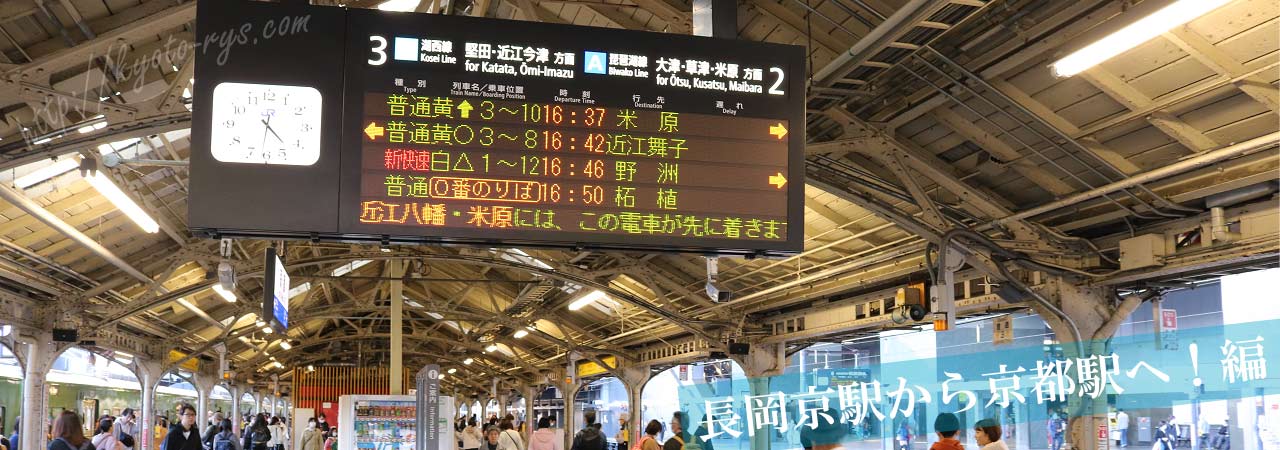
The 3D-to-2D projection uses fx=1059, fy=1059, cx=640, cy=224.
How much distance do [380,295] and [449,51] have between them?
89.0ft

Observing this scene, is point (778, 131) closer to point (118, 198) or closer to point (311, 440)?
point (118, 198)

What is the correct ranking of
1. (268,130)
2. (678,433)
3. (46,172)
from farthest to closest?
(46,172), (678,433), (268,130)

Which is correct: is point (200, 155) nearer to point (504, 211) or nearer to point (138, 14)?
point (504, 211)

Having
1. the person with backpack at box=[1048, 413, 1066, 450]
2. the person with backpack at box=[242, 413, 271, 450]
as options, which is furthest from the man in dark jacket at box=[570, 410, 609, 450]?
the person with backpack at box=[242, 413, 271, 450]

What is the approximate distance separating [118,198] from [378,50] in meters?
5.71

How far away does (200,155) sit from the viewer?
5863 millimetres

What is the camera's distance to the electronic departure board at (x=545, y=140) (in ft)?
19.7

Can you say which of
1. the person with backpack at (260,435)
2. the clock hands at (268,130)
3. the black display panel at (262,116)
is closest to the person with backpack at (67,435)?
the black display panel at (262,116)

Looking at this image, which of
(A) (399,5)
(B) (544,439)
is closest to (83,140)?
(A) (399,5)

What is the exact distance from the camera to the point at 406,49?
6.27 meters

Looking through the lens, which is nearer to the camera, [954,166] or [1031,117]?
[1031,117]

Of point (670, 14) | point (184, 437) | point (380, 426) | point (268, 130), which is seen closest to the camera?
point (268, 130)

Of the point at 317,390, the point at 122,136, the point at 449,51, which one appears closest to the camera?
the point at 449,51

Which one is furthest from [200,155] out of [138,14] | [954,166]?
[954,166]
